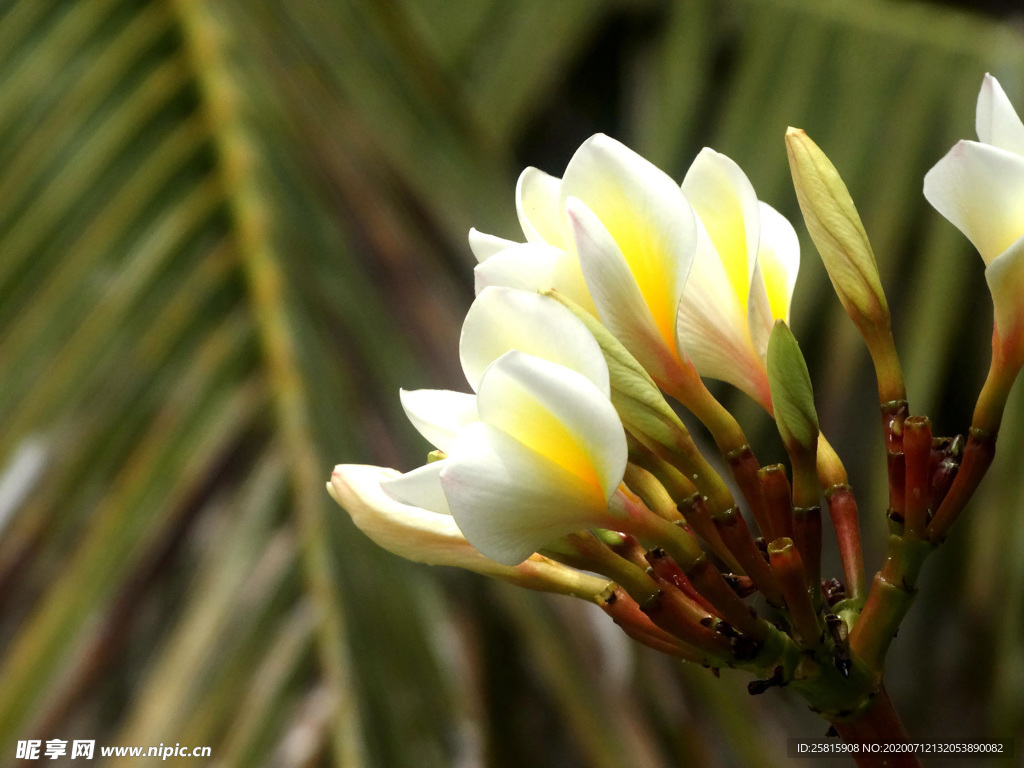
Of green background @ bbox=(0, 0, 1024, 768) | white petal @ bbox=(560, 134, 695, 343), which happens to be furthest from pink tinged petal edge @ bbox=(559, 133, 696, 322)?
green background @ bbox=(0, 0, 1024, 768)

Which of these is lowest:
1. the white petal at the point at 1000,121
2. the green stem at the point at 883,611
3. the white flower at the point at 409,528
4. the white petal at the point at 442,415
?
the green stem at the point at 883,611

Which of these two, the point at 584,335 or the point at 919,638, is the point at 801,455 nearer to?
the point at 584,335

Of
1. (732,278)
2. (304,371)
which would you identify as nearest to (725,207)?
(732,278)

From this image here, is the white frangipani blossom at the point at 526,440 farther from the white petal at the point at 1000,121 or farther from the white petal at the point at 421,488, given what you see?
the white petal at the point at 1000,121

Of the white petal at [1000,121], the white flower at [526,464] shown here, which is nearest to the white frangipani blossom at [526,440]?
the white flower at [526,464]

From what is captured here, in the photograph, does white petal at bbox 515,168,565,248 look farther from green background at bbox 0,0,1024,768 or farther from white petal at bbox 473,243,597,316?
green background at bbox 0,0,1024,768

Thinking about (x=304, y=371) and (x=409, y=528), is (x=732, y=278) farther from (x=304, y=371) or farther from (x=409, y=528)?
(x=304, y=371)
